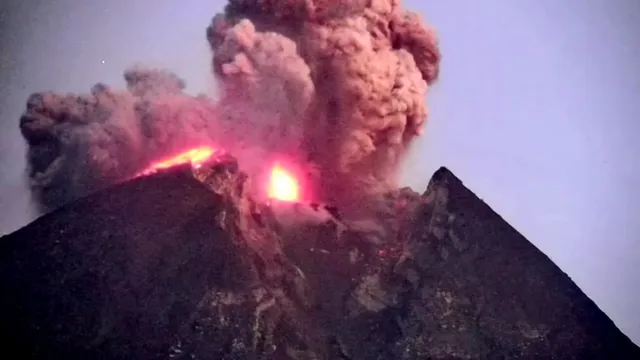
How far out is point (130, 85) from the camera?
869cm

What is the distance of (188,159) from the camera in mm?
8656

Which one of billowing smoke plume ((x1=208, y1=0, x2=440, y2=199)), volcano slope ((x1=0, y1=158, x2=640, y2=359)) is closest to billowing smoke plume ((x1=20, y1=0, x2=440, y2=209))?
billowing smoke plume ((x1=208, y1=0, x2=440, y2=199))

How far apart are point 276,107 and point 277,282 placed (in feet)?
7.37

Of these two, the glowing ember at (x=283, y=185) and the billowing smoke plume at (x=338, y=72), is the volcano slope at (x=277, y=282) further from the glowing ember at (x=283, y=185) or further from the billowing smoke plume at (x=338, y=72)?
the billowing smoke plume at (x=338, y=72)

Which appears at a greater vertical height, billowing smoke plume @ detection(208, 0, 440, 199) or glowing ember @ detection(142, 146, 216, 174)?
billowing smoke plume @ detection(208, 0, 440, 199)

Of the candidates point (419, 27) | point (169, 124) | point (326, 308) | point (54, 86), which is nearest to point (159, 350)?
point (326, 308)

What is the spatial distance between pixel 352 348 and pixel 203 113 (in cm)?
326

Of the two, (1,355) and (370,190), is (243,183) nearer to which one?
(370,190)

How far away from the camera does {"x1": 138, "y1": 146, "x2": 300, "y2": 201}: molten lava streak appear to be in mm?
8617

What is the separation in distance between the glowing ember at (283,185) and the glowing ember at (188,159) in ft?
2.74

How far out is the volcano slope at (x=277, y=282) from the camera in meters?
7.68

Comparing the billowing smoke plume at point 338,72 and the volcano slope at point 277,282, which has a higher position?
the billowing smoke plume at point 338,72

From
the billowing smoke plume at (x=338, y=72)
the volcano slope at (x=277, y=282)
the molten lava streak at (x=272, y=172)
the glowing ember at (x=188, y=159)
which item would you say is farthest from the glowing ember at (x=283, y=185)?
the glowing ember at (x=188, y=159)

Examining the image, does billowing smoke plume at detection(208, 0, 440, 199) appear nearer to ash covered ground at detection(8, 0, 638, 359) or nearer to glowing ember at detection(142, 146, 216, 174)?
ash covered ground at detection(8, 0, 638, 359)
